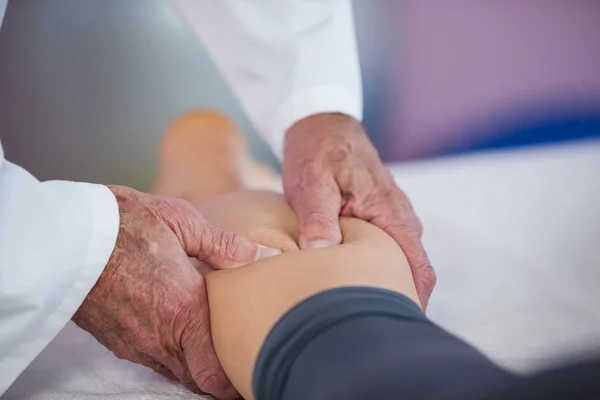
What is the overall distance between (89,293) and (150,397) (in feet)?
0.43

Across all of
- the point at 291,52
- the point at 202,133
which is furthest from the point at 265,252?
the point at 202,133

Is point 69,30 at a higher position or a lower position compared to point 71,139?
higher

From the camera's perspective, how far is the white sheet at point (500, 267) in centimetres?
84

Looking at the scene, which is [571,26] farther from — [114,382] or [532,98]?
[114,382]

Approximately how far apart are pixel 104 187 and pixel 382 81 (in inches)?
47.8

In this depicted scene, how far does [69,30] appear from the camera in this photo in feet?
5.34

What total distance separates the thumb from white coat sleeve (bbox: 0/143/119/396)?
8cm

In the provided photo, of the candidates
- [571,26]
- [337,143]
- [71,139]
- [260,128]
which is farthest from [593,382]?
[571,26]

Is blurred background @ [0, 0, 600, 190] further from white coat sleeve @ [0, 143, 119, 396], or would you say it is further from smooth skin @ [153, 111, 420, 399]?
white coat sleeve @ [0, 143, 119, 396]

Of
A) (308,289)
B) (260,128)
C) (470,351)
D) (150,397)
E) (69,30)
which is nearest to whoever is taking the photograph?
(470,351)

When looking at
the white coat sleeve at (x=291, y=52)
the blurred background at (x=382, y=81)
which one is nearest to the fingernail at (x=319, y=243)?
the white coat sleeve at (x=291, y=52)

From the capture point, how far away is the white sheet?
2.74 feet

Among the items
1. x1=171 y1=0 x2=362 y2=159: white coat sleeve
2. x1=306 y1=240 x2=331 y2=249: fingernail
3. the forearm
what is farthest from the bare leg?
the forearm

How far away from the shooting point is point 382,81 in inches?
72.3
